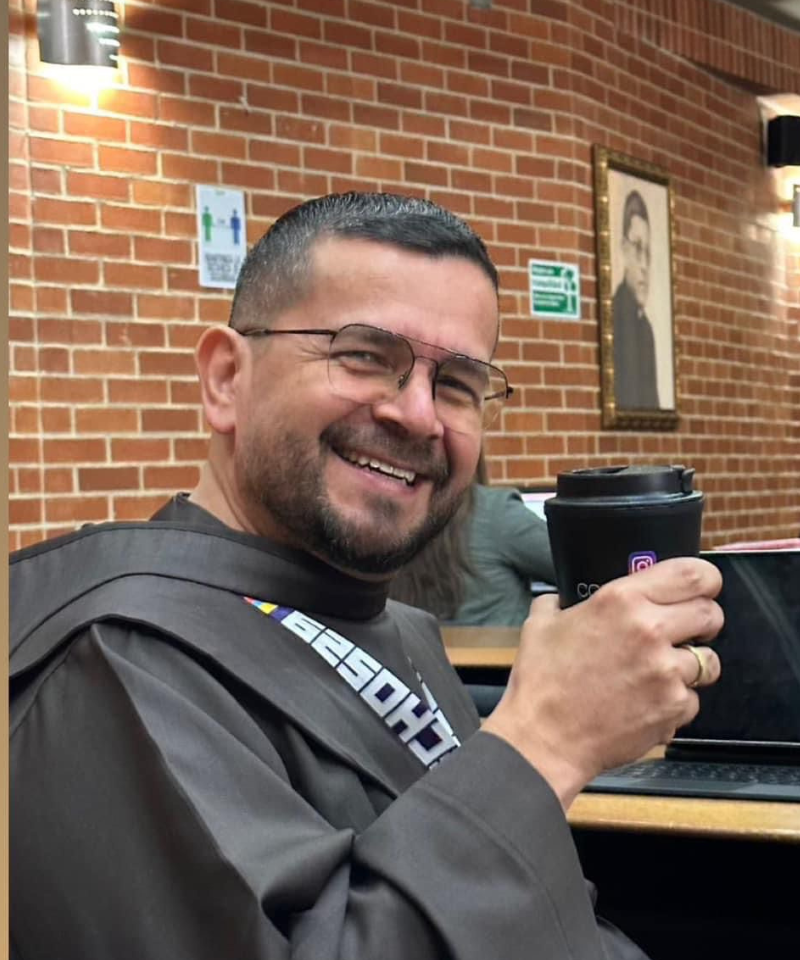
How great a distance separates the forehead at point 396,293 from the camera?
121 centimetres

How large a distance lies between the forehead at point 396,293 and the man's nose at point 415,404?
0.03 m

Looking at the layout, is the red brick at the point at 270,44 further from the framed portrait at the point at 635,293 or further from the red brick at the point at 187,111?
the framed portrait at the point at 635,293

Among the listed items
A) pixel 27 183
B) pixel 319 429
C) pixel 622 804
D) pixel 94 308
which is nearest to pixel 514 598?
pixel 94 308

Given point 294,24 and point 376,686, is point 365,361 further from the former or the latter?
point 294,24

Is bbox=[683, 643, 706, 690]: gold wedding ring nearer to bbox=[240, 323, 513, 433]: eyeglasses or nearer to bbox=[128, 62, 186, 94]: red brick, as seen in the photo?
bbox=[240, 323, 513, 433]: eyeglasses

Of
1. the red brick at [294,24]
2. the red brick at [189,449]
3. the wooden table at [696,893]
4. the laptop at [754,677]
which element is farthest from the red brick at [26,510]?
the laptop at [754,677]

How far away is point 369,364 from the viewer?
1205 mm

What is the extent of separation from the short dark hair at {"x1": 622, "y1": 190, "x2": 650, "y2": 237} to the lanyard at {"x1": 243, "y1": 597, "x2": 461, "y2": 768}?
4.36 meters

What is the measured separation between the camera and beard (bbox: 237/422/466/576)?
1215mm

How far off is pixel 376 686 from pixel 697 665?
0.99 ft

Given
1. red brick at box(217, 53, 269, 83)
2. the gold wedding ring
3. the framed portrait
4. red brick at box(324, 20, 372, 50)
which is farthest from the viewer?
the framed portrait

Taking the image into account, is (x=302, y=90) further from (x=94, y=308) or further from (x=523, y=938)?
(x=523, y=938)

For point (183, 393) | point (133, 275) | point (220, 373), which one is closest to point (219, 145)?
point (133, 275)

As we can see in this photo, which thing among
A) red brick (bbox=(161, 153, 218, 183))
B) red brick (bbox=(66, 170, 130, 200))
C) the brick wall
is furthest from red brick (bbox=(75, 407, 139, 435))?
red brick (bbox=(161, 153, 218, 183))
